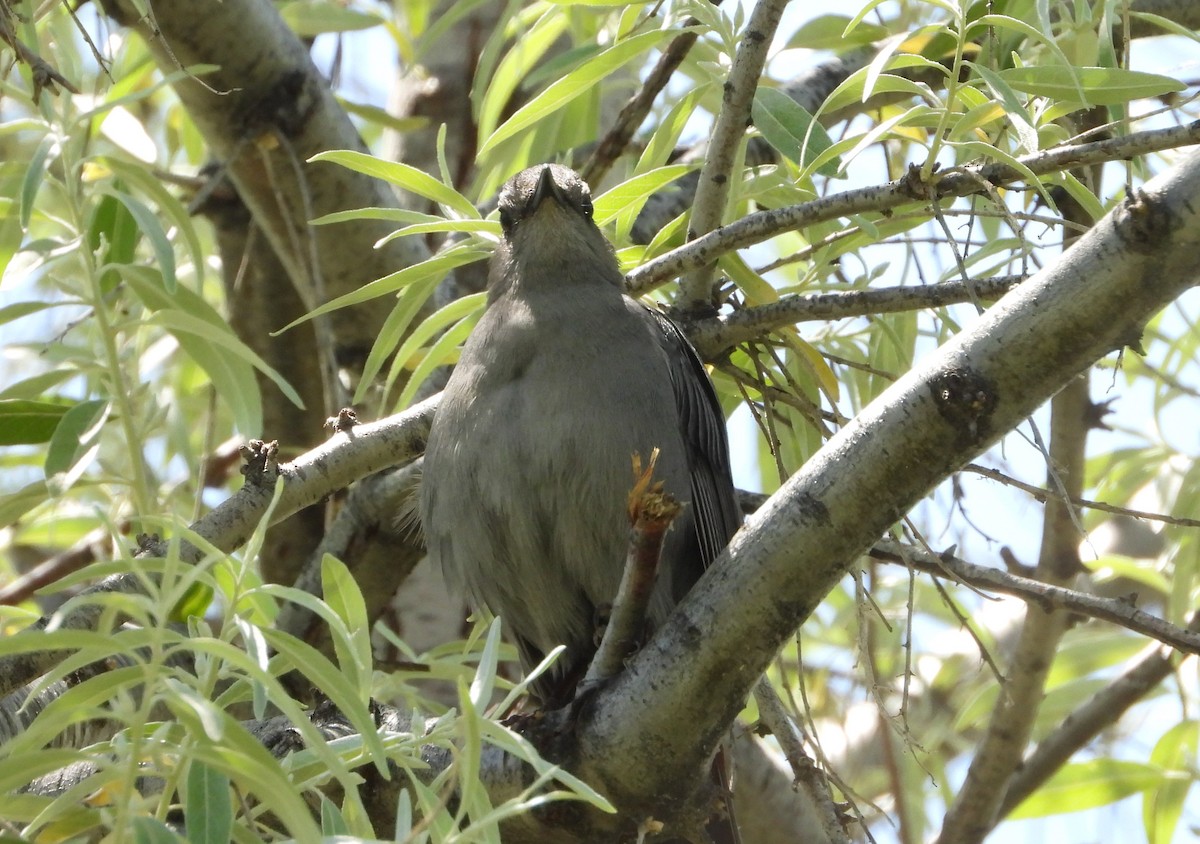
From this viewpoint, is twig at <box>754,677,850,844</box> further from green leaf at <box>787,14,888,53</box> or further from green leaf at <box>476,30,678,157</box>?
green leaf at <box>787,14,888,53</box>

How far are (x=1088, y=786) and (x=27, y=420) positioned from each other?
3265 mm

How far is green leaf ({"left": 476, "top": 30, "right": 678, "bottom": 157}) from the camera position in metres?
3.08

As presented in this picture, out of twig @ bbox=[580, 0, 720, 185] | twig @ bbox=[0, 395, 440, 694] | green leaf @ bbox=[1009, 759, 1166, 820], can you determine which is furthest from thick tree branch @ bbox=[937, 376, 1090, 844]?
twig @ bbox=[0, 395, 440, 694]

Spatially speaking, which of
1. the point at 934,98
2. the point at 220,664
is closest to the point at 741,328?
the point at 934,98

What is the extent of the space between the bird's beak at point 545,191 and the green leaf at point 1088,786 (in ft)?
7.74

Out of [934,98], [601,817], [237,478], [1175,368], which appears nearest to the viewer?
[601,817]

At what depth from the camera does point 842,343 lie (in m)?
3.90

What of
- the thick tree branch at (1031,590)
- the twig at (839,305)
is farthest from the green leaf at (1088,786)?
the twig at (839,305)

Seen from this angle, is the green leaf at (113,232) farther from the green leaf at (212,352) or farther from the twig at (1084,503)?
the twig at (1084,503)

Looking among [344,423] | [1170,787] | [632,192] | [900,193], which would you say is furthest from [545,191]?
[1170,787]

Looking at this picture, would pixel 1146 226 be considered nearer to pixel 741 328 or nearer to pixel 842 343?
pixel 741 328

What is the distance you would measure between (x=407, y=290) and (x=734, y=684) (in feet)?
4.63

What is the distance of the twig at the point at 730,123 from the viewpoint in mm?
2842

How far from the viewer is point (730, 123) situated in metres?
2.98
